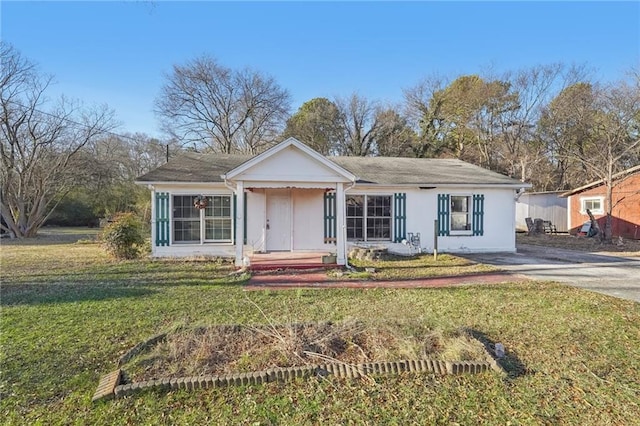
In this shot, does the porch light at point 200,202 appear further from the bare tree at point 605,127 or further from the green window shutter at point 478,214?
the bare tree at point 605,127

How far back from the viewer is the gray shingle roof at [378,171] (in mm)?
12141

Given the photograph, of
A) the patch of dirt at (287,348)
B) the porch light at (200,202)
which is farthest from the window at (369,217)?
the patch of dirt at (287,348)

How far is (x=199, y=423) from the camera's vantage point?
3010mm

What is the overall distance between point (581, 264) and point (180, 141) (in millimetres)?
32064

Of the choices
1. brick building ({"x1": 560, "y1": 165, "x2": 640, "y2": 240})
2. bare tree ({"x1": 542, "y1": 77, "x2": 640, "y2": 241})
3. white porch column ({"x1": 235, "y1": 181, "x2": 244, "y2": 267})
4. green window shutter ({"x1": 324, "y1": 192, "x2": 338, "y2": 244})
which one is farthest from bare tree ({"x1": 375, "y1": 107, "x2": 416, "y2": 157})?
white porch column ({"x1": 235, "y1": 181, "x2": 244, "y2": 267})

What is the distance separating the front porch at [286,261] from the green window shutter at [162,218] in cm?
291

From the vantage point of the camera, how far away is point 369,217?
1315 centimetres

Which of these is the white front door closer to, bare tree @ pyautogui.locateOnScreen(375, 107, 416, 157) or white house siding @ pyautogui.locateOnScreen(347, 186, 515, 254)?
white house siding @ pyautogui.locateOnScreen(347, 186, 515, 254)

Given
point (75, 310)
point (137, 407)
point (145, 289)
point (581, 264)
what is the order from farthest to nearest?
point (581, 264) → point (145, 289) → point (75, 310) → point (137, 407)

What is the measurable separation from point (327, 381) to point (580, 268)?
1012 cm

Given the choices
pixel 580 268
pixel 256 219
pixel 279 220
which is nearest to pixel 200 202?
pixel 256 219

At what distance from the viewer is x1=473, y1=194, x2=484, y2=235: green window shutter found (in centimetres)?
1338

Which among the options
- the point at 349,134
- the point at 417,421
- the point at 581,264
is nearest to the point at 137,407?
the point at 417,421

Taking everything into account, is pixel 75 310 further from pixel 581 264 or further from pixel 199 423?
pixel 581 264
